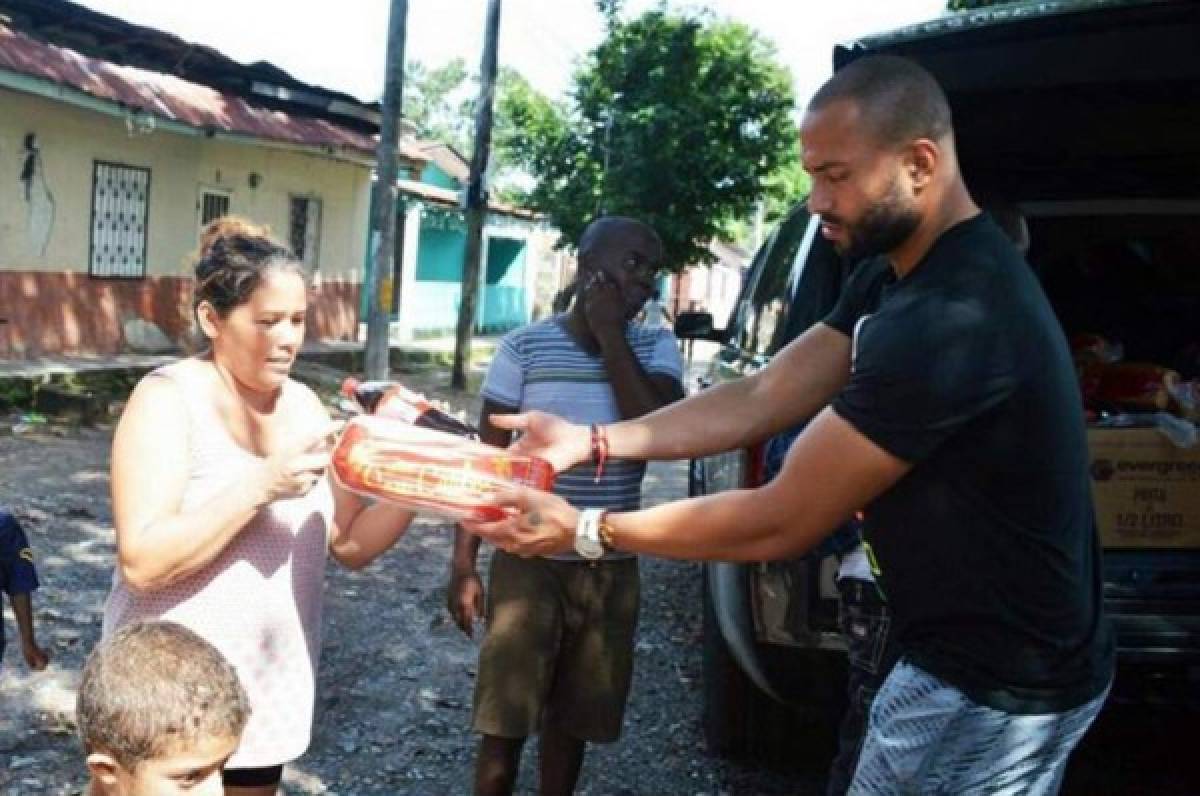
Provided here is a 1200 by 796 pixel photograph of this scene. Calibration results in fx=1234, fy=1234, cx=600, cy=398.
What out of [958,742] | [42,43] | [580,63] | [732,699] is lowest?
[732,699]

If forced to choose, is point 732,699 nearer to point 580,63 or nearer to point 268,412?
point 268,412

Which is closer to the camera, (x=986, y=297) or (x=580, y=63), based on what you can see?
(x=986, y=297)

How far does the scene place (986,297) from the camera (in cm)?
189

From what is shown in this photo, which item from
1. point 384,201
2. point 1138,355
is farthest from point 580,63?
point 1138,355

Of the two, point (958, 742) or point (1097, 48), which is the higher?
point (1097, 48)

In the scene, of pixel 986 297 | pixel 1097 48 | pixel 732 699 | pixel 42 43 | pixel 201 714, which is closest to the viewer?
pixel 201 714

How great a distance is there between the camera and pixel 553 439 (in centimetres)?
274

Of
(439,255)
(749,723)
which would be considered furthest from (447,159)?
(749,723)

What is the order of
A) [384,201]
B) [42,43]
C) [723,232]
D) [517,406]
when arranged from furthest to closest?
[723,232] → [384,201] → [42,43] → [517,406]

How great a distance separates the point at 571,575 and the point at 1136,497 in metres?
1.82

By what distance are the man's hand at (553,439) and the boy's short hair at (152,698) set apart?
3.58 ft

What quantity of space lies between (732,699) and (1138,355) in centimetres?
216

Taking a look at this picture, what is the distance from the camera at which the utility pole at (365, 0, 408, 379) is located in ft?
37.6

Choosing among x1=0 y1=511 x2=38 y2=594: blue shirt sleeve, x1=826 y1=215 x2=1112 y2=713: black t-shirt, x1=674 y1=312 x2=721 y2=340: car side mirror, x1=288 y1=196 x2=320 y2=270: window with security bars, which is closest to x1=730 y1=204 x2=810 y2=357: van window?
x1=674 y1=312 x2=721 y2=340: car side mirror
